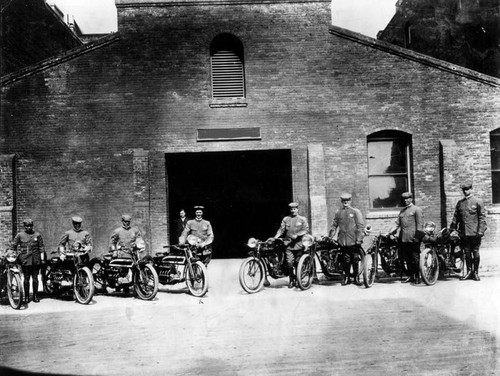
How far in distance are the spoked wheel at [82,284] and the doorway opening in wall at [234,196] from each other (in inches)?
299

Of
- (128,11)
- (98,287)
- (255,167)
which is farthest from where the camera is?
(255,167)

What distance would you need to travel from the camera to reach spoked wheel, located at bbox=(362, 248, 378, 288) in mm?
10453

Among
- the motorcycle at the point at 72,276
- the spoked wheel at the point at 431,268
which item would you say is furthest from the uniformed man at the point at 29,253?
the spoked wheel at the point at 431,268

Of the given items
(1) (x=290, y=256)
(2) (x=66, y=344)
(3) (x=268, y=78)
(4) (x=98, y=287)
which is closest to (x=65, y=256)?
(4) (x=98, y=287)

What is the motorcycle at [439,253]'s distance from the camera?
10.7 metres

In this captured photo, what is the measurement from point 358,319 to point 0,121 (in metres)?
11.2

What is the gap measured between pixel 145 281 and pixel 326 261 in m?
3.69

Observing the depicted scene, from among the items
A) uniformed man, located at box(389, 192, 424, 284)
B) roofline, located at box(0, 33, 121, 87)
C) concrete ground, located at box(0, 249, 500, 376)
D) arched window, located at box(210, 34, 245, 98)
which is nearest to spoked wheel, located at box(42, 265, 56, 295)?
concrete ground, located at box(0, 249, 500, 376)

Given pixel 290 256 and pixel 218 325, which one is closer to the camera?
pixel 218 325

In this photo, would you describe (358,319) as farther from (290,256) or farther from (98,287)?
(98,287)

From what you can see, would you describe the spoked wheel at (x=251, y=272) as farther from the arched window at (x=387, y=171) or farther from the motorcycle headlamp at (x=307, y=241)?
the arched window at (x=387, y=171)

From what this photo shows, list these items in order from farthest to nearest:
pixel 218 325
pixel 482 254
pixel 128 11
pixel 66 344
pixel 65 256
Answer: pixel 128 11 → pixel 482 254 → pixel 65 256 → pixel 218 325 → pixel 66 344

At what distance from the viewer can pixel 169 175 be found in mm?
15391

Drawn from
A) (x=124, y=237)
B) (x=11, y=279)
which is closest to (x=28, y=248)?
(x=11, y=279)
